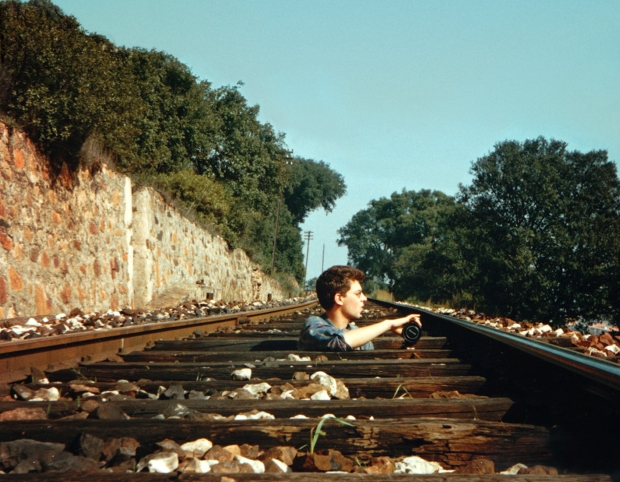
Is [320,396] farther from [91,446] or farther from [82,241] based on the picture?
[82,241]

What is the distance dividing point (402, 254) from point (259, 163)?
4935cm

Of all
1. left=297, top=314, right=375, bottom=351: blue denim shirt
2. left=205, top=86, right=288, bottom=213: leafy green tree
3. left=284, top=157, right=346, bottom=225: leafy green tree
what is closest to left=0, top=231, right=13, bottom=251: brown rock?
left=297, top=314, right=375, bottom=351: blue denim shirt

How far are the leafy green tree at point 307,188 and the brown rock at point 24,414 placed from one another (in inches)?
2377

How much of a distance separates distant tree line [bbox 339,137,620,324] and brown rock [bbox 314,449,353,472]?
3186 cm

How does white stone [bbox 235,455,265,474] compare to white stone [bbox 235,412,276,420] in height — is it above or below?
below

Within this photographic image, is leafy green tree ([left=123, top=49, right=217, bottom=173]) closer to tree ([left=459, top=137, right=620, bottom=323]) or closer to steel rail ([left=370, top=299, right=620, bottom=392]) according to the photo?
tree ([left=459, top=137, right=620, bottom=323])

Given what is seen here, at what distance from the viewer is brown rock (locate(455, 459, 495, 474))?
1.84 m

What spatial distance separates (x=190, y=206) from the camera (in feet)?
61.8

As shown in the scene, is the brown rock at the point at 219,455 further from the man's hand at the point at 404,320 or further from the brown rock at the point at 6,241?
the brown rock at the point at 6,241

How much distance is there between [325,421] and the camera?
212cm

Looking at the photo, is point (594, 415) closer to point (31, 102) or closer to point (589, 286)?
point (31, 102)

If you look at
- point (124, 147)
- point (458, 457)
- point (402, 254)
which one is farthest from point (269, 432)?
point (402, 254)

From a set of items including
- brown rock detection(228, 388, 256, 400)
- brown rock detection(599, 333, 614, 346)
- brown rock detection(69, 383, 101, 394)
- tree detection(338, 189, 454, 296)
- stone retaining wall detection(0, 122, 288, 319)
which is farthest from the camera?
tree detection(338, 189, 454, 296)

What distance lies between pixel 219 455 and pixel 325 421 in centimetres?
39
